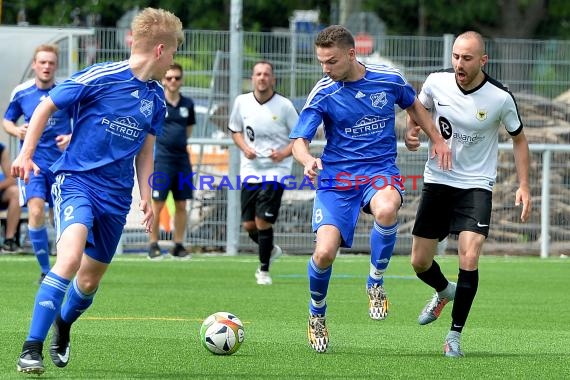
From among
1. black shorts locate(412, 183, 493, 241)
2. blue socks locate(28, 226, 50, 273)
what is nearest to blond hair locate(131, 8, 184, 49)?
black shorts locate(412, 183, 493, 241)

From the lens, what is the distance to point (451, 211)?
9.66 m

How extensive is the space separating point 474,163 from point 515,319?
2.48 meters

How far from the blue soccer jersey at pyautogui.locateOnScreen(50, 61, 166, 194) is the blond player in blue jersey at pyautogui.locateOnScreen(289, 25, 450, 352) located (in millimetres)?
1367

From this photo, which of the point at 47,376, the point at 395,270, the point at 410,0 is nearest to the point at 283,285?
the point at 395,270

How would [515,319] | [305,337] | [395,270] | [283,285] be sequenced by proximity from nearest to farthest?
[305,337] → [515,319] → [283,285] → [395,270]

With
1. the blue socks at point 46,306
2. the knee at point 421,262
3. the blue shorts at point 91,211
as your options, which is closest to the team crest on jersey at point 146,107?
the blue shorts at point 91,211

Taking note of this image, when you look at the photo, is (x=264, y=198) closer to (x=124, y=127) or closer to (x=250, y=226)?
(x=250, y=226)

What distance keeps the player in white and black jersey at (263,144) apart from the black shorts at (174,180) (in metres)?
2.15

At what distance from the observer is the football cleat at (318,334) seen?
911cm

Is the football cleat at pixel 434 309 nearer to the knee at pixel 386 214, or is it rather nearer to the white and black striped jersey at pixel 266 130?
the knee at pixel 386 214

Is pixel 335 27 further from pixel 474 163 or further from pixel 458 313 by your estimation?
pixel 458 313

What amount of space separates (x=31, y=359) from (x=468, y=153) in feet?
11.5

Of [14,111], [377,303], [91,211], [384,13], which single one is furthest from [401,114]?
[384,13]

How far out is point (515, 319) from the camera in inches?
455
